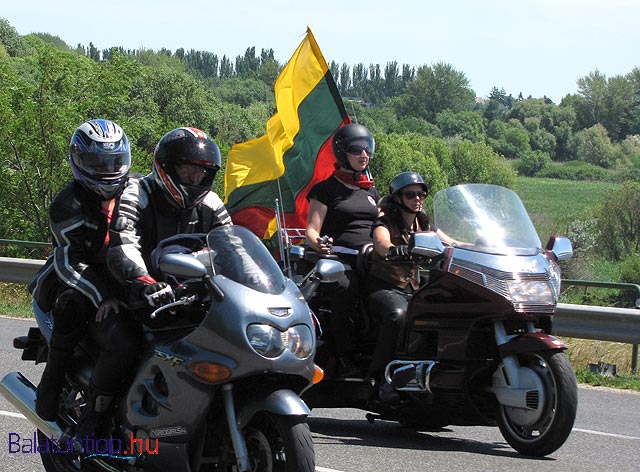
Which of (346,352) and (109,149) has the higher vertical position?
(109,149)

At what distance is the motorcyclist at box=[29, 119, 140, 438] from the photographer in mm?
5141

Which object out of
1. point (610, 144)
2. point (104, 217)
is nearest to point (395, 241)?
point (104, 217)

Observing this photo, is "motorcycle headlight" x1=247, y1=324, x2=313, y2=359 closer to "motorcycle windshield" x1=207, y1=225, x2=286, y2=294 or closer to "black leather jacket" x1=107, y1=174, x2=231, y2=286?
"motorcycle windshield" x1=207, y1=225, x2=286, y2=294

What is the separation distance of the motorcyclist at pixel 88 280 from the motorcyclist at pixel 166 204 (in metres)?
0.18

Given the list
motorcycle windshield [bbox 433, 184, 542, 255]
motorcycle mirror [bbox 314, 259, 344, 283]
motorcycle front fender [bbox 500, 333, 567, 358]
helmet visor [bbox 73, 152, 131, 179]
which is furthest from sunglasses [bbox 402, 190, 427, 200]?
helmet visor [bbox 73, 152, 131, 179]

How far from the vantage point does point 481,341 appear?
7.04 meters

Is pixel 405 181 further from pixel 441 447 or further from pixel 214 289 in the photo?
pixel 214 289

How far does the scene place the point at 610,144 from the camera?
17412 centimetres

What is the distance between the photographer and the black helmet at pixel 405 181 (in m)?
7.57

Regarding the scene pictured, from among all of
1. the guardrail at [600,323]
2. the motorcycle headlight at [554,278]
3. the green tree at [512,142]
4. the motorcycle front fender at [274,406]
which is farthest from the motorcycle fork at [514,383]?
the green tree at [512,142]

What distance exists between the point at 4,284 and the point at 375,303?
38.3ft

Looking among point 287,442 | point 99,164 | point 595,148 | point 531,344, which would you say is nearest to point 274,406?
point 287,442

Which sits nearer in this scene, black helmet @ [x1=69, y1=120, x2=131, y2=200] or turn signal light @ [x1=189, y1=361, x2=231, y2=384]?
turn signal light @ [x1=189, y1=361, x2=231, y2=384]

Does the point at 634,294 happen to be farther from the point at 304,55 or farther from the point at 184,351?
the point at 184,351
